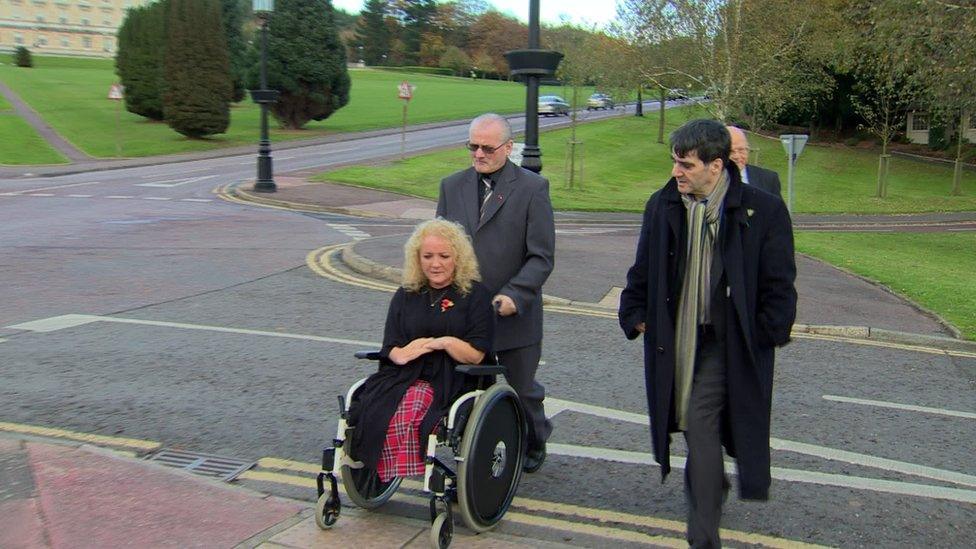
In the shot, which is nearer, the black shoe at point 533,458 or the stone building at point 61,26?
the black shoe at point 533,458

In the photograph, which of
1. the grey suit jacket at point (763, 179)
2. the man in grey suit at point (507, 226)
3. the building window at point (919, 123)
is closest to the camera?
the man in grey suit at point (507, 226)

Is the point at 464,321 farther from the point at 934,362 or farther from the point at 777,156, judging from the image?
the point at 777,156

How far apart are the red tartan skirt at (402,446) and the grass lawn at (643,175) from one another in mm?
21661

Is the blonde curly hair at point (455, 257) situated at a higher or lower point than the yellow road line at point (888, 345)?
higher

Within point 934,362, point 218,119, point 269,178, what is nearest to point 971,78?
point 934,362

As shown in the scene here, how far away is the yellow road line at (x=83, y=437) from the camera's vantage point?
17.6ft

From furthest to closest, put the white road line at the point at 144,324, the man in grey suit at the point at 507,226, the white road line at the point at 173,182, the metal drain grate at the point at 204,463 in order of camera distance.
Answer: the white road line at the point at 173,182 → the white road line at the point at 144,324 → the metal drain grate at the point at 204,463 → the man in grey suit at the point at 507,226

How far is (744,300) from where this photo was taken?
12.1ft

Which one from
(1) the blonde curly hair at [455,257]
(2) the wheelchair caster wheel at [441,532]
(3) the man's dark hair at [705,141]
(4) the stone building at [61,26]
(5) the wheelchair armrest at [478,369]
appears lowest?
(2) the wheelchair caster wheel at [441,532]

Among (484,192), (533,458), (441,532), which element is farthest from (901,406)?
(441,532)

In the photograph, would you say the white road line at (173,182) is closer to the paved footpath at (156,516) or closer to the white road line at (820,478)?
the paved footpath at (156,516)

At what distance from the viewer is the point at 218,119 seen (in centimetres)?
4225

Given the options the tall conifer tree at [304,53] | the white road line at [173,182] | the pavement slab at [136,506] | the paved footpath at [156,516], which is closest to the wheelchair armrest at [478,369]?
the paved footpath at [156,516]

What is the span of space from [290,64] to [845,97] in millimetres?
31803
